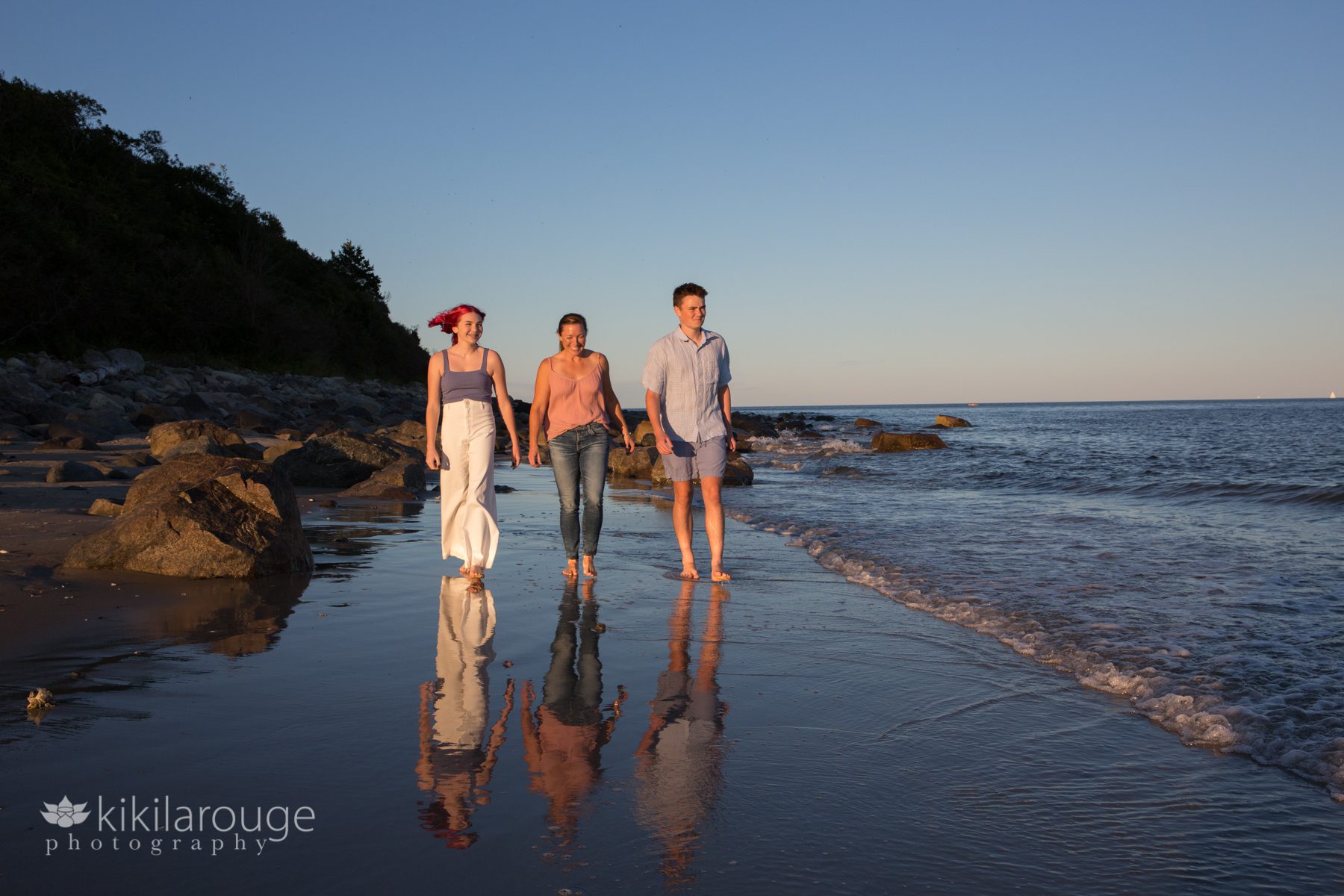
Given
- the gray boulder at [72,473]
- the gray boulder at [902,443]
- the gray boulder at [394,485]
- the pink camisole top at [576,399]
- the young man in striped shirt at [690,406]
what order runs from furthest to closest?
the gray boulder at [902,443]
the gray boulder at [394,485]
the gray boulder at [72,473]
the pink camisole top at [576,399]
the young man in striped shirt at [690,406]

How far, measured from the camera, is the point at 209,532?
5.82 metres

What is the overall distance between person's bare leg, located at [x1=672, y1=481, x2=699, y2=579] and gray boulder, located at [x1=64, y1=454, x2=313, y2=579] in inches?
101

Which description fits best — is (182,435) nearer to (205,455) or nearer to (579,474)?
(205,455)

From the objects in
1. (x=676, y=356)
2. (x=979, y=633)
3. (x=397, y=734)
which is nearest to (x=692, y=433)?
(x=676, y=356)

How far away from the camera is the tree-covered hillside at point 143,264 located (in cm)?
2692

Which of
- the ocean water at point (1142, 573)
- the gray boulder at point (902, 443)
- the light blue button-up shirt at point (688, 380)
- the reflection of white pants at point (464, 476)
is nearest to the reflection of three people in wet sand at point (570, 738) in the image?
the reflection of white pants at point (464, 476)

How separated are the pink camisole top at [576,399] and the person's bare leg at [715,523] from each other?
96 centimetres

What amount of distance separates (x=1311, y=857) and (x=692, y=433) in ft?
15.1

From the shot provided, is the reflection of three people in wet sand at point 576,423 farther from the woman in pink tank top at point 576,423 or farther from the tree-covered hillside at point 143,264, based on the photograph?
the tree-covered hillside at point 143,264

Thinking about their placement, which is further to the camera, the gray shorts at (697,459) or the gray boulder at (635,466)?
the gray boulder at (635,466)

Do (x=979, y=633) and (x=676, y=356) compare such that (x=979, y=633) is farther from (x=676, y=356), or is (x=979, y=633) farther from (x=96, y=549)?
(x=96, y=549)

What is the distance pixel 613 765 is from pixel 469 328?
4098mm

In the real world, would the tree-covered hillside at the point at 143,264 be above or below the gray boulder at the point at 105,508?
above

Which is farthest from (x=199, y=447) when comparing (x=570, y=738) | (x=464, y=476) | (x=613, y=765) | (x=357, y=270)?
(x=357, y=270)
